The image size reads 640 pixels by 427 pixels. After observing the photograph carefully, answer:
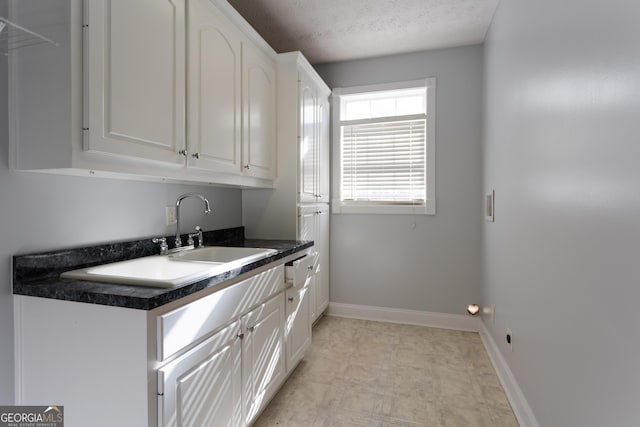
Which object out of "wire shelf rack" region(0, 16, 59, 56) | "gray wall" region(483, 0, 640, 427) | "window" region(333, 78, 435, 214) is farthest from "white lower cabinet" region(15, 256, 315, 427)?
"window" region(333, 78, 435, 214)

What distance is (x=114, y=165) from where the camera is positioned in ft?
3.93

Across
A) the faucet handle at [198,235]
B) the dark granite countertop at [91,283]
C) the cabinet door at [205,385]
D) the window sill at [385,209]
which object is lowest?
the cabinet door at [205,385]

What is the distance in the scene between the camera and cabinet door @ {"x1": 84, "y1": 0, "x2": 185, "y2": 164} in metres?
1.08

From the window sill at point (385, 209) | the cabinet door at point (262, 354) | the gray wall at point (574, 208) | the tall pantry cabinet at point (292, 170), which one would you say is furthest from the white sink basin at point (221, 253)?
the window sill at point (385, 209)

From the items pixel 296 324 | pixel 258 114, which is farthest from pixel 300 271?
pixel 258 114

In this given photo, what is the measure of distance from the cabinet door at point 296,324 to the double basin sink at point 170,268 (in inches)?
16.6

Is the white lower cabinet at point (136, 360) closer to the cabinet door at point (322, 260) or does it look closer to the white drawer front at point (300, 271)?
the white drawer front at point (300, 271)

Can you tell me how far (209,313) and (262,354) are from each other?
0.57 metres

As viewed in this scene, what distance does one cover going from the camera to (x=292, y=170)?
2438mm

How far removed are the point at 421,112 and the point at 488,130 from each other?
70 centimetres

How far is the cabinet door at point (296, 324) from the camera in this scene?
200 cm

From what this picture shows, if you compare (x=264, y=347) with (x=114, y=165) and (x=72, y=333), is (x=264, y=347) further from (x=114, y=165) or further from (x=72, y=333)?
(x=114, y=165)

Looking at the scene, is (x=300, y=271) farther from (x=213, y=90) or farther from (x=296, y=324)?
(x=213, y=90)

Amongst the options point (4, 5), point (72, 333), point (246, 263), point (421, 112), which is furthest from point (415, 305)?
point (4, 5)
